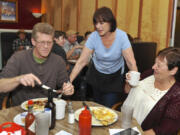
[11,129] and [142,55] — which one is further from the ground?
[142,55]

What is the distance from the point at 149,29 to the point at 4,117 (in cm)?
384

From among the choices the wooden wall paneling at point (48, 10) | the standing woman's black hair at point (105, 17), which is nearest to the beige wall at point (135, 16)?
the wooden wall paneling at point (48, 10)

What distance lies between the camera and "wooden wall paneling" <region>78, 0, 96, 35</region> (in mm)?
6051

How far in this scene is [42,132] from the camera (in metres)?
1.12

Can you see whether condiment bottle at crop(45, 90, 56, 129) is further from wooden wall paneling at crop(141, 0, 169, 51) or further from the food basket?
wooden wall paneling at crop(141, 0, 169, 51)

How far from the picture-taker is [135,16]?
15.7 feet

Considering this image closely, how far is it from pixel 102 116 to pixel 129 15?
12.9 feet

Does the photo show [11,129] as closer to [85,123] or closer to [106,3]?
[85,123]

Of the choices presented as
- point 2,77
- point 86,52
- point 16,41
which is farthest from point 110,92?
point 16,41

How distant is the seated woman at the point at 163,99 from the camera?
5.05 ft

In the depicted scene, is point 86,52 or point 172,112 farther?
point 86,52

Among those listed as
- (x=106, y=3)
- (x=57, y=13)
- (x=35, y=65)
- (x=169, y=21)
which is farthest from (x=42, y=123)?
(x=57, y=13)

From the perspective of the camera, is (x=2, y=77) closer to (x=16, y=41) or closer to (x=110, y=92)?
(x=110, y=92)

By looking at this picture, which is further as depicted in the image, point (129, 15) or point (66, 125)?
point (129, 15)
